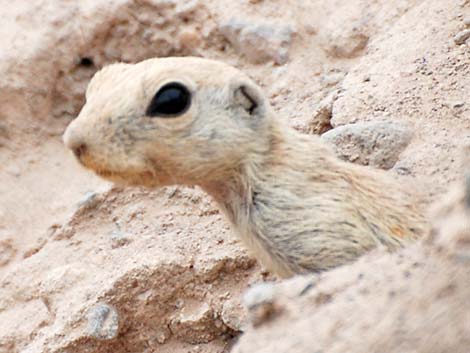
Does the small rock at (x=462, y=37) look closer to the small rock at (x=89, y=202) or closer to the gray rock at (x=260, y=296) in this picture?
the small rock at (x=89, y=202)

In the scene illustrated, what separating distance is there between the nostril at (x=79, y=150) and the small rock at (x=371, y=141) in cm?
158

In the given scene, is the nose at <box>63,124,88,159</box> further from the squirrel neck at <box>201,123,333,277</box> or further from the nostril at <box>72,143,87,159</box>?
the squirrel neck at <box>201,123,333,277</box>

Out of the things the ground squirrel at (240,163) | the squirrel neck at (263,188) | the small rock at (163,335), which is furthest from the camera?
the small rock at (163,335)

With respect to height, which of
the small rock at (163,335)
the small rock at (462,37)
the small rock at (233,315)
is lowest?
the small rock at (233,315)

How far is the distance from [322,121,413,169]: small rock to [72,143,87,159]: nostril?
1.58 meters

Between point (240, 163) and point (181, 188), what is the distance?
1587 mm

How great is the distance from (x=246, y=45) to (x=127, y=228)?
1448 mm

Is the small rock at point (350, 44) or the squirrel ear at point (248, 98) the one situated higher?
the small rock at point (350, 44)

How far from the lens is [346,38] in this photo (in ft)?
20.2

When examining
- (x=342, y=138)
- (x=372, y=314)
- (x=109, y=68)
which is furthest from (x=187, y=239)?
(x=372, y=314)

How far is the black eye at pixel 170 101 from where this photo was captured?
13.4 ft

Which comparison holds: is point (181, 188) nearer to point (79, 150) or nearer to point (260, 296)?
point (79, 150)

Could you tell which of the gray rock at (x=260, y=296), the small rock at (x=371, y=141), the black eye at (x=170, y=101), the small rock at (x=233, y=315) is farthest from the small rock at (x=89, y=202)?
the gray rock at (x=260, y=296)

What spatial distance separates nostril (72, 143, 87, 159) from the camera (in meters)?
3.98
